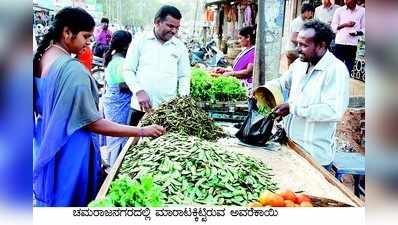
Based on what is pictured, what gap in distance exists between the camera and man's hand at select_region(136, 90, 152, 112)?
12.6 ft

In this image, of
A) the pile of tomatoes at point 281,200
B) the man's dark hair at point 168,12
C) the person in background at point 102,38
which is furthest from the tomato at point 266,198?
the person in background at point 102,38

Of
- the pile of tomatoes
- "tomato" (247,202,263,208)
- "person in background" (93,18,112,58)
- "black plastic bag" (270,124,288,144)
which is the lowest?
"tomato" (247,202,263,208)

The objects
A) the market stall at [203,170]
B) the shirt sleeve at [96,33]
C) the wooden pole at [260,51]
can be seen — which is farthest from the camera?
the wooden pole at [260,51]

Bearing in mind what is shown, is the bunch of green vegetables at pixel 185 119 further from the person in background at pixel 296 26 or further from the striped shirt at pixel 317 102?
the person in background at pixel 296 26

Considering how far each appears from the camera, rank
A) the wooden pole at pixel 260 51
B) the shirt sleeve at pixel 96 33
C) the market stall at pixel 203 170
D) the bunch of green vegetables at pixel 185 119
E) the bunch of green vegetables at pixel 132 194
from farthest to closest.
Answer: the bunch of green vegetables at pixel 185 119
the wooden pole at pixel 260 51
the shirt sleeve at pixel 96 33
the market stall at pixel 203 170
the bunch of green vegetables at pixel 132 194

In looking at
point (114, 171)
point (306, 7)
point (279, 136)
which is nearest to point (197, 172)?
point (114, 171)

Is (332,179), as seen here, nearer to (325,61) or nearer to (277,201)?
(277,201)

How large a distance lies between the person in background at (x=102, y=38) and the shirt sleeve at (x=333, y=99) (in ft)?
4.72

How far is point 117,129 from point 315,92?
1.34 metres

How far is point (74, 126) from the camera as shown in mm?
3207

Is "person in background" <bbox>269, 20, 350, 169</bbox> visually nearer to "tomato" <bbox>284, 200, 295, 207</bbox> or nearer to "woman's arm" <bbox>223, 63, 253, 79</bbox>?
"woman's arm" <bbox>223, 63, 253, 79</bbox>

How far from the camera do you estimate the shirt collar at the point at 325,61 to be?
3.56 m

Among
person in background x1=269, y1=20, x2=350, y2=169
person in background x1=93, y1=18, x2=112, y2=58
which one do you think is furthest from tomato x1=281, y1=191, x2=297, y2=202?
person in background x1=93, y1=18, x2=112, y2=58

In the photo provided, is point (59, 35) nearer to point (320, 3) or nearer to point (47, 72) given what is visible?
point (47, 72)
